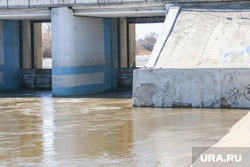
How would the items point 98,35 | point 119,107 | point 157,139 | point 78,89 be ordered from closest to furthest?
point 157,139, point 119,107, point 78,89, point 98,35

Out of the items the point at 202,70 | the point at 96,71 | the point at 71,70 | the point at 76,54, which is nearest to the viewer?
the point at 202,70

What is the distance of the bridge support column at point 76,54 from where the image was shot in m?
23.2

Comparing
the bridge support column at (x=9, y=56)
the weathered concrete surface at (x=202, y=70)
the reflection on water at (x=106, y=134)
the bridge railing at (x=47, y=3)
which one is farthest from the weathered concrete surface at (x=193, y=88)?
the bridge support column at (x=9, y=56)

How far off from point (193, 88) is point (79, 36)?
29.8ft

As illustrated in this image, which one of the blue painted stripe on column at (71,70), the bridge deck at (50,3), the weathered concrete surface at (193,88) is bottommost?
the weathered concrete surface at (193,88)

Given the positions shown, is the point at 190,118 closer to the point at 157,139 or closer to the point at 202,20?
the point at 157,139

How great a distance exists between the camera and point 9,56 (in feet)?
93.0

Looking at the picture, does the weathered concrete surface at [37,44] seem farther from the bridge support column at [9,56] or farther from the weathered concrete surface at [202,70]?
the weathered concrete surface at [202,70]

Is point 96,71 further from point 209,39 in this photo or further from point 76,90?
point 209,39

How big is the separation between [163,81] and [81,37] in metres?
8.36

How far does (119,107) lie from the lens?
17562 mm

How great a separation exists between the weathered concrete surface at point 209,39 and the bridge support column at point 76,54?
18.9 feet

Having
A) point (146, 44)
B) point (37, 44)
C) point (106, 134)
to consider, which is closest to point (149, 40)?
point (146, 44)

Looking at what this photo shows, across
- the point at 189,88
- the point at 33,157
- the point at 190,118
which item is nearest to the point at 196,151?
the point at 33,157
